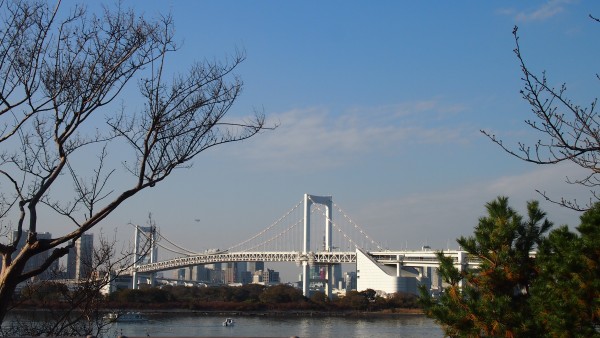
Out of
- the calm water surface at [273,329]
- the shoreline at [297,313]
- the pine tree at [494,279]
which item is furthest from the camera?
the shoreline at [297,313]

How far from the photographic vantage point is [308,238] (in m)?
38.1

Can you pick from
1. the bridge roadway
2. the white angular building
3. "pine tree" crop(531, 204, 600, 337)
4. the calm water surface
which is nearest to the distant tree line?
the white angular building

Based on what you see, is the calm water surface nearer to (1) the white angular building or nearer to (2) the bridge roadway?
(2) the bridge roadway

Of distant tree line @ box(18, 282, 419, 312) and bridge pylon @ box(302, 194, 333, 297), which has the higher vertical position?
bridge pylon @ box(302, 194, 333, 297)

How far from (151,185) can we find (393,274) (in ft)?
105

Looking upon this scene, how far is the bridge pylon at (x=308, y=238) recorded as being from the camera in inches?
1415

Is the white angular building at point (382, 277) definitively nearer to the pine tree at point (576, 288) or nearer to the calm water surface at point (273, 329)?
the calm water surface at point (273, 329)

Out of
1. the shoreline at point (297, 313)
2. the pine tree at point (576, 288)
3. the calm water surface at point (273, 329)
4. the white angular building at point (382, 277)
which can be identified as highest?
the pine tree at point (576, 288)

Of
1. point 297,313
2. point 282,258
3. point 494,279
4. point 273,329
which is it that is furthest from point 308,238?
point 494,279

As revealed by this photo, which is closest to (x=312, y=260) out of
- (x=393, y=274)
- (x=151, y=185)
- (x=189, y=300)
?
(x=393, y=274)

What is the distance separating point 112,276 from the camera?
220 inches

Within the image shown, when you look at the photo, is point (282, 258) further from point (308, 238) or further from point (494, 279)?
point (494, 279)

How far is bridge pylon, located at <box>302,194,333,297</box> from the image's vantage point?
118ft

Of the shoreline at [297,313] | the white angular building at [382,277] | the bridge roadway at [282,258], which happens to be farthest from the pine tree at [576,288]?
the bridge roadway at [282,258]
